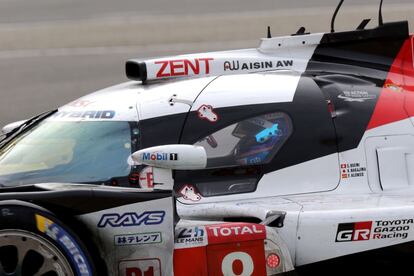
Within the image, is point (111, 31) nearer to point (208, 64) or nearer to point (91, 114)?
point (208, 64)

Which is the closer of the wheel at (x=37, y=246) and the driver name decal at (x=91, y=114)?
the wheel at (x=37, y=246)

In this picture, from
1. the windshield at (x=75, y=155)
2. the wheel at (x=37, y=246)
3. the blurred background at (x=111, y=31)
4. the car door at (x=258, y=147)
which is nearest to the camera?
the wheel at (x=37, y=246)

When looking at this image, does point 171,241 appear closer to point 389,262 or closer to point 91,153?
point 91,153

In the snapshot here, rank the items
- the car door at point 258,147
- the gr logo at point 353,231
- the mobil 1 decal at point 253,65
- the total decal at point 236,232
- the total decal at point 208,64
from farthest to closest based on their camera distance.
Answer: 1. the mobil 1 decal at point 253,65
2. the total decal at point 208,64
3. the car door at point 258,147
4. the gr logo at point 353,231
5. the total decal at point 236,232

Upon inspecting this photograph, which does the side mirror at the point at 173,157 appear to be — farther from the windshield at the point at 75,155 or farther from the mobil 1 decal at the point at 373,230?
the mobil 1 decal at the point at 373,230

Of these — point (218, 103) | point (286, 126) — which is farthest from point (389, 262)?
point (218, 103)

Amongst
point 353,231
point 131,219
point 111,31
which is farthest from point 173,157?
point 111,31

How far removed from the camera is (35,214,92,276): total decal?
175 inches

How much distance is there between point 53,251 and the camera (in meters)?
4.46

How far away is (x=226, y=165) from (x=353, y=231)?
922 mm

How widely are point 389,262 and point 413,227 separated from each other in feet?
0.82

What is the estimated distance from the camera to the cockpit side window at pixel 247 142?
5449 millimetres

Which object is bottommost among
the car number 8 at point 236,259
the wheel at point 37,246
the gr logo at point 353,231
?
the car number 8 at point 236,259

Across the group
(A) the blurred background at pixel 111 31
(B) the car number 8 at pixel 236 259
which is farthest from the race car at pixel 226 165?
(A) the blurred background at pixel 111 31
